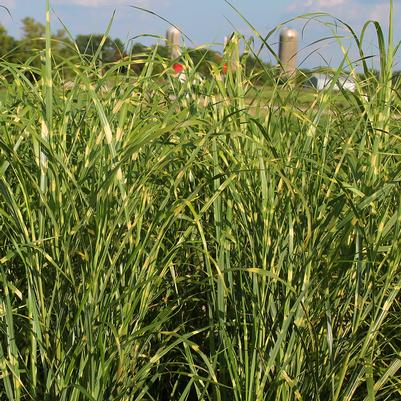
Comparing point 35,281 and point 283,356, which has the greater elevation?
point 35,281

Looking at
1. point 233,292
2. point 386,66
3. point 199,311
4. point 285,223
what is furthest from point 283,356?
point 386,66

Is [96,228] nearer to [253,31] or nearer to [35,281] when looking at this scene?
[35,281]

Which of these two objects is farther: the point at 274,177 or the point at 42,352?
the point at 274,177

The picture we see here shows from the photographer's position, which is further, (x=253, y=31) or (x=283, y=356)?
(x=253, y=31)

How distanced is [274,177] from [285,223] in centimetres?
11

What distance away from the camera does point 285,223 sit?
1.84 m

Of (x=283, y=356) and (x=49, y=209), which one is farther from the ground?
(x=49, y=209)

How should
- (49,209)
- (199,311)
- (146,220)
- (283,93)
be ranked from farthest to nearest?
(283,93) < (199,311) < (146,220) < (49,209)

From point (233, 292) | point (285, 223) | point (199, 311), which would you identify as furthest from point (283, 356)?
point (199, 311)

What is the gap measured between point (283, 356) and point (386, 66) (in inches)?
31.6

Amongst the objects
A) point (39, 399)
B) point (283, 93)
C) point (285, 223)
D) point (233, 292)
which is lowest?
point (39, 399)

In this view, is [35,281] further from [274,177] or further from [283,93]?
[283,93]

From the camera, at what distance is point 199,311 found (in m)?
2.10

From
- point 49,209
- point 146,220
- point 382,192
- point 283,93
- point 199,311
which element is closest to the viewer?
point 49,209
